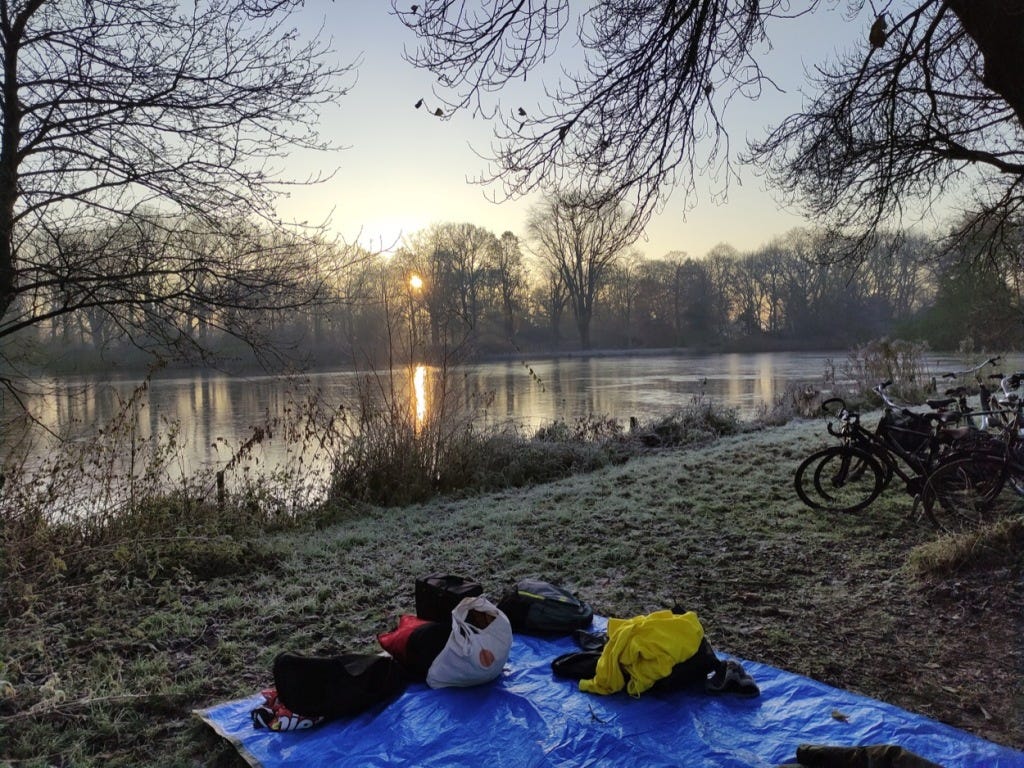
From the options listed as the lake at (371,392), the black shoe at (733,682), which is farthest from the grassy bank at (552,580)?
the lake at (371,392)

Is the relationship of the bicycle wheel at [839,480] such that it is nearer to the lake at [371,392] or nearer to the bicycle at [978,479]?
the bicycle at [978,479]

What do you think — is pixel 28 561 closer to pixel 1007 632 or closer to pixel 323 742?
pixel 323 742

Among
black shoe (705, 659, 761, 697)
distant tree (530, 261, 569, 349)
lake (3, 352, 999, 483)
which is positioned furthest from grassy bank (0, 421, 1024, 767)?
distant tree (530, 261, 569, 349)

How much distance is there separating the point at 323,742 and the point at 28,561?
3406 mm

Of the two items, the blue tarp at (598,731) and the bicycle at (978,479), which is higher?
the bicycle at (978,479)

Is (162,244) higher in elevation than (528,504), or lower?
higher

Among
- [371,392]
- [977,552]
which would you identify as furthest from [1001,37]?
[371,392]

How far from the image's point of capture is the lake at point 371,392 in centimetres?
912

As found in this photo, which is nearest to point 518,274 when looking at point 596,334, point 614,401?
point 596,334

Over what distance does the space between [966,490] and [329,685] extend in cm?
457

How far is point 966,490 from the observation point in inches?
203

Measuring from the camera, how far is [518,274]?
5428 centimetres

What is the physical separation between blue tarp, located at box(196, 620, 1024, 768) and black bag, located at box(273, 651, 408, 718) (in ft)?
0.21

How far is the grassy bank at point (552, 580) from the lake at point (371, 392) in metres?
2.12
